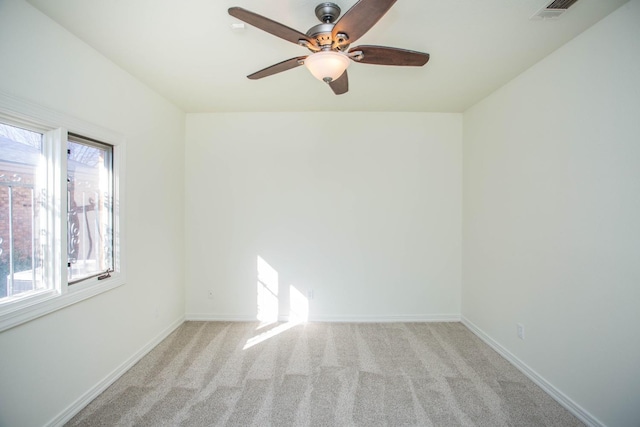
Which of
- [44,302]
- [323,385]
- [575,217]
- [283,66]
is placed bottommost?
[323,385]

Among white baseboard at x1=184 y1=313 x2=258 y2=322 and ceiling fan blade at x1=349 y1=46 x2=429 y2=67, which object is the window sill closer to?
white baseboard at x1=184 y1=313 x2=258 y2=322

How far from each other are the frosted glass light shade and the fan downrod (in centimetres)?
23

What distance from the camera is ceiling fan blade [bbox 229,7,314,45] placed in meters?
1.25

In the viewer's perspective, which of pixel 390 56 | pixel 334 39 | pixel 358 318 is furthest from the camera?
pixel 358 318

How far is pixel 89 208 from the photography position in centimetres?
214

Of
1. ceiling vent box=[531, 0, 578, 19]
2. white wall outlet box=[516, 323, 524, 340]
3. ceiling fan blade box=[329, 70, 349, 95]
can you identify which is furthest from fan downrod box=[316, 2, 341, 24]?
white wall outlet box=[516, 323, 524, 340]

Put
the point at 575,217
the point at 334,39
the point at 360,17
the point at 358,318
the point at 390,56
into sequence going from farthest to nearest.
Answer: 1. the point at 358,318
2. the point at 575,217
3. the point at 390,56
4. the point at 334,39
5. the point at 360,17

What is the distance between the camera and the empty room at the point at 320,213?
161 centimetres

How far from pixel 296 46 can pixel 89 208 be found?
209 cm

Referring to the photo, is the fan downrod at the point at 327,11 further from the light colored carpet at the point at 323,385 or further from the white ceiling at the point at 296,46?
the light colored carpet at the point at 323,385

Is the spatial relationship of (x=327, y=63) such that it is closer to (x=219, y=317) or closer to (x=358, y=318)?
(x=358, y=318)

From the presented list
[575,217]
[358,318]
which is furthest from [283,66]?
[358,318]

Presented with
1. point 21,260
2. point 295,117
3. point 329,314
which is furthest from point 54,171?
point 329,314

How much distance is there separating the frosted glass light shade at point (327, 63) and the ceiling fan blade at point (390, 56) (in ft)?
0.36
